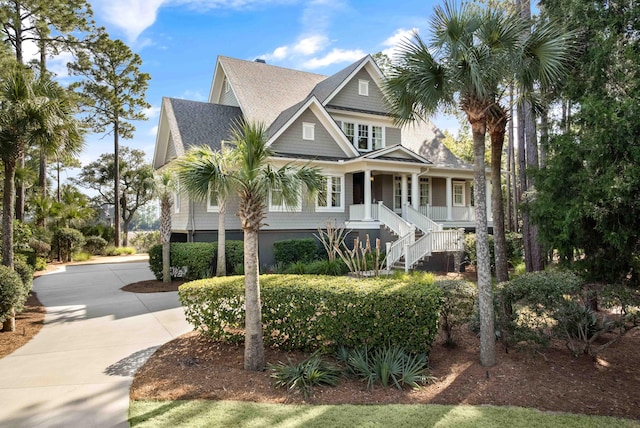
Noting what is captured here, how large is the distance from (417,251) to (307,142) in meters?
6.99

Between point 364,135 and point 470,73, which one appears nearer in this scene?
point 470,73

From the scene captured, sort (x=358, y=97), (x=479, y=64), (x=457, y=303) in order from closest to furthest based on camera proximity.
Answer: (x=479, y=64) < (x=457, y=303) < (x=358, y=97)

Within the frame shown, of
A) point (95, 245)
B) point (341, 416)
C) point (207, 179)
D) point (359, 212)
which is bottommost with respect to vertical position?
point (341, 416)

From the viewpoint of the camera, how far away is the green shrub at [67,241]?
21562 mm

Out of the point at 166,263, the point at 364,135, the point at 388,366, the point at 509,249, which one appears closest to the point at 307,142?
the point at 364,135

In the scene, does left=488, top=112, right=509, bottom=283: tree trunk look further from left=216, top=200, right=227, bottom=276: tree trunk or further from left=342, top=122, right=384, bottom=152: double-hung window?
left=342, top=122, right=384, bottom=152: double-hung window

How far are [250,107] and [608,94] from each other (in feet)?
50.1

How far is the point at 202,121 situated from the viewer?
1830 cm

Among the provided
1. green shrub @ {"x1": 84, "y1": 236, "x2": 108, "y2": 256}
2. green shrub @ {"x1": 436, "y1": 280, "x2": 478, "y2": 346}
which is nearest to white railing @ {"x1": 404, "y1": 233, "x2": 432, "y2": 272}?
green shrub @ {"x1": 436, "y1": 280, "x2": 478, "y2": 346}

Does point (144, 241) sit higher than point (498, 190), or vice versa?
point (498, 190)

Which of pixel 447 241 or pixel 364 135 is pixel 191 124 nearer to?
pixel 364 135

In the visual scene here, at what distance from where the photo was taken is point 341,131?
59.8ft

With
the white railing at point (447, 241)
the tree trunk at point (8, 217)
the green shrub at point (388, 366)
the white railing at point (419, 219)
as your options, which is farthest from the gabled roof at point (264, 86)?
the green shrub at point (388, 366)

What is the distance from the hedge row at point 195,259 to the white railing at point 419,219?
26.5 feet
